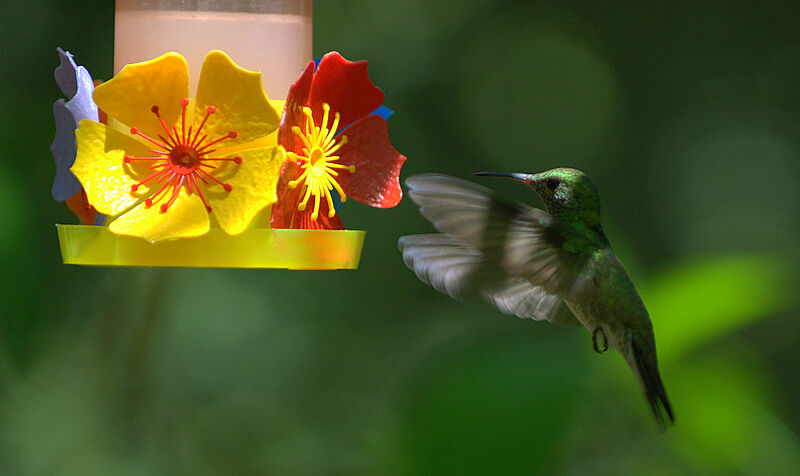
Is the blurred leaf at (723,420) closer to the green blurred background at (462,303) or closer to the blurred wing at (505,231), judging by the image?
the green blurred background at (462,303)

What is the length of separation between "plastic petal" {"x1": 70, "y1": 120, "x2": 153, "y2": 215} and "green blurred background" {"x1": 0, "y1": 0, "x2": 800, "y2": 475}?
6.19 ft

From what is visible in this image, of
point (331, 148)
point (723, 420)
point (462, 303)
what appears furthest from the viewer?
point (462, 303)

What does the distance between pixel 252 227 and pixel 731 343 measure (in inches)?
101

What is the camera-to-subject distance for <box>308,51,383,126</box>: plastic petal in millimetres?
1480

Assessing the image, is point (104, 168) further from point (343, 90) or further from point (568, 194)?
point (568, 194)

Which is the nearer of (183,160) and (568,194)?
(183,160)

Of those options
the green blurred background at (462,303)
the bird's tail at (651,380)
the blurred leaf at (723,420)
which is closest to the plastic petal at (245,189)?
the bird's tail at (651,380)

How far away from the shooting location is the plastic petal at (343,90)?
1.48 metres

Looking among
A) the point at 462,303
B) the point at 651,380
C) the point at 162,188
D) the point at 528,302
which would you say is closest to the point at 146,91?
the point at 162,188

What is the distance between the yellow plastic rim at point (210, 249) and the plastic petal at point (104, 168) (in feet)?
0.17

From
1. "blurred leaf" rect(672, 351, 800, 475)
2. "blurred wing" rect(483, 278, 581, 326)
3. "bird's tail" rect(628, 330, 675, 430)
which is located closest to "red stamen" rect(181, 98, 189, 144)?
"blurred wing" rect(483, 278, 581, 326)

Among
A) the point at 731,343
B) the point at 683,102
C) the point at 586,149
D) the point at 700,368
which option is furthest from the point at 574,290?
the point at 683,102

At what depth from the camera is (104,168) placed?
1325 mm

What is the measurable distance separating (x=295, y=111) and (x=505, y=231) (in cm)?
43
